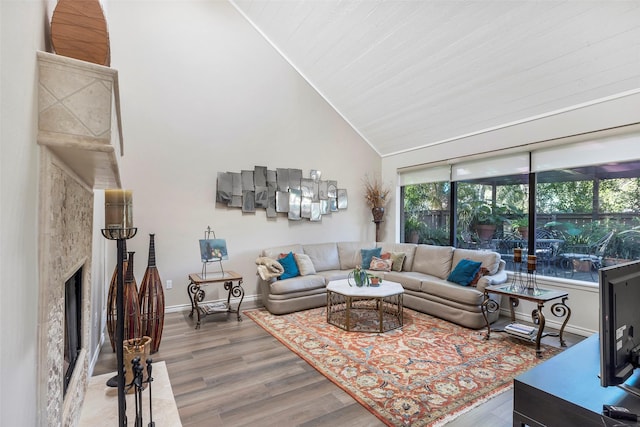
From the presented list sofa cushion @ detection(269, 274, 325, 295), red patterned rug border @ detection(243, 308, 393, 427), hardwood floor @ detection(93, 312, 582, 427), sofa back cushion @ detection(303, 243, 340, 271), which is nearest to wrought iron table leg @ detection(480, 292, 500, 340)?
hardwood floor @ detection(93, 312, 582, 427)

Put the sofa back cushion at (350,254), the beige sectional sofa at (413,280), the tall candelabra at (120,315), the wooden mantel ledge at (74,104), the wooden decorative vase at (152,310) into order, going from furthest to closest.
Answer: the sofa back cushion at (350,254) → the beige sectional sofa at (413,280) → the wooden decorative vase at (152,310) → the tall candelabra at (120,315) → the wooden mantel ledge at (74,104)

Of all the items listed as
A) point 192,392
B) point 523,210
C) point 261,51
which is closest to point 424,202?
Answer: point 523,210

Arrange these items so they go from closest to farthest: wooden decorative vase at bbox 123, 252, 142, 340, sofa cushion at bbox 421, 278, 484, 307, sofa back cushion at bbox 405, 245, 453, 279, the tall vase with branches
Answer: wooden decorative vase at bbox 123, 252, 142, 340, sofa cushion at bbox 421, 278, 484, 307, sofa back cushion at bbox 405, 245, 453, 279, the tall vase with branches

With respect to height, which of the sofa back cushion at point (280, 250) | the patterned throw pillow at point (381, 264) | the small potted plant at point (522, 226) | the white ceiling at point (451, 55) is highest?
the white ceiling at point (451, 55)

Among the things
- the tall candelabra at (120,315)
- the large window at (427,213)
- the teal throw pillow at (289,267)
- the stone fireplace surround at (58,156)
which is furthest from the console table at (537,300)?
the stone fireplace surround at (58,156)

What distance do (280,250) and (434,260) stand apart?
94.8 inches

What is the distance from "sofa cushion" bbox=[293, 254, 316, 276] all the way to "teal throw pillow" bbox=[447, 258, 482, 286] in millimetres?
2019

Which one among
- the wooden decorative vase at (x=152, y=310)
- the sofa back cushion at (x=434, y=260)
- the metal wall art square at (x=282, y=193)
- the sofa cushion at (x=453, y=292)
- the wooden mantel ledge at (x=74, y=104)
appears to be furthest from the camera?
the metal wall art square at (x=282, y=193)

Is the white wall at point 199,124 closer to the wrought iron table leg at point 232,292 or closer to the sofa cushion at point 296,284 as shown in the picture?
the wrought iron table leg at point 232,292

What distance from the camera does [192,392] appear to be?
96.7 inches

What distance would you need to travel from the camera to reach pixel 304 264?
482 centimetres

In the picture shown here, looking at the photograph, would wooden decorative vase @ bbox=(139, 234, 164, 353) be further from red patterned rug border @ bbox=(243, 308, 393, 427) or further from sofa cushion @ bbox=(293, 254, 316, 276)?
sofa cushion @ bbox=(293, 254, 316, 276)

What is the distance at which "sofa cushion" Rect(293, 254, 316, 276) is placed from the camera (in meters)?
4.77

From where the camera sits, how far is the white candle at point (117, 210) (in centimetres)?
145
